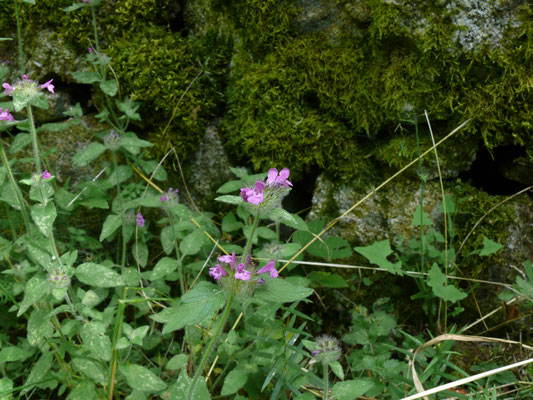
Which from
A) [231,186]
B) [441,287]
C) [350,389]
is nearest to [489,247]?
[441,287]

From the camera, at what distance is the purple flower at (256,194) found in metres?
1.16

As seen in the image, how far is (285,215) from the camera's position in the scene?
1192 mm

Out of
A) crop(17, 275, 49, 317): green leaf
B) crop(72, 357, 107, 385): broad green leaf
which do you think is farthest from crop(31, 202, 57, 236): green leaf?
crop(72, 357, 107, 385): broad green leaf

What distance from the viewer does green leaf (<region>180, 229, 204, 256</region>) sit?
2100 mm

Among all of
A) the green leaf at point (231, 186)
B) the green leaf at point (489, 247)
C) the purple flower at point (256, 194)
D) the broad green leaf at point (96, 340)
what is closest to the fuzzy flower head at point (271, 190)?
the purple flower at point (256, 194)

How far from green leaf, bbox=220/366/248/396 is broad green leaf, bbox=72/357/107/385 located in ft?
1.52

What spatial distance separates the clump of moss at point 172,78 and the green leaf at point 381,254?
3.64 ft

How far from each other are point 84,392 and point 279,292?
39.3 inches

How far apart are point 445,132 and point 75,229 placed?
78.1 inches

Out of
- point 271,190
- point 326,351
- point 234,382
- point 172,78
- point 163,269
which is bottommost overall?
point 234,382

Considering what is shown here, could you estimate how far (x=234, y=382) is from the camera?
1678mm

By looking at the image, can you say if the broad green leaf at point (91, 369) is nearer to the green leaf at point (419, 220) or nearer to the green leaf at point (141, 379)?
the green leaf at point (141, 379)

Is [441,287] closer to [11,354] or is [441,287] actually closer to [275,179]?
[275,179]

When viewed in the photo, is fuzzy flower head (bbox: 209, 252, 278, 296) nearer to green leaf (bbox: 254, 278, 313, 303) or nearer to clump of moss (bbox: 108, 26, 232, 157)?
green leaf (bbox: 254, 278, 313, 303)
